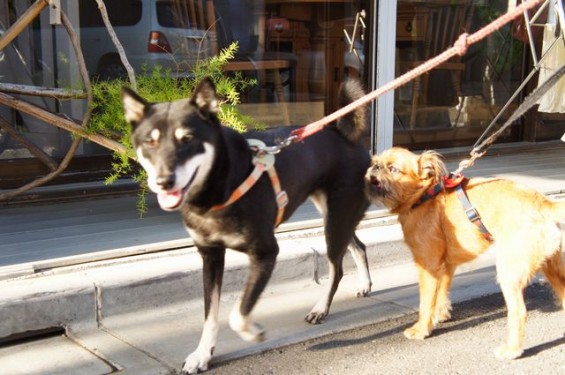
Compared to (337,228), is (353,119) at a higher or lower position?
higher

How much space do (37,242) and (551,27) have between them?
5.63 metres

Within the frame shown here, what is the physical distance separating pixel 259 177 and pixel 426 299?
4.47 feet

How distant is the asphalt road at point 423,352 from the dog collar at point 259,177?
0.83m

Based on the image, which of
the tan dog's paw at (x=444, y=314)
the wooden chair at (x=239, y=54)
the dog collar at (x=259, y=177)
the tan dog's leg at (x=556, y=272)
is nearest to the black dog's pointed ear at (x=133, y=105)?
the dog collar at (x=259, y=177)

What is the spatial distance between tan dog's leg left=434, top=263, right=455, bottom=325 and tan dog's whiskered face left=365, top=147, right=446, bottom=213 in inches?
21.3

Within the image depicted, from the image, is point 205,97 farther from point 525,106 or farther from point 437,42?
point 437,42

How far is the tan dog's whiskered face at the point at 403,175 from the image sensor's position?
13.7 ft

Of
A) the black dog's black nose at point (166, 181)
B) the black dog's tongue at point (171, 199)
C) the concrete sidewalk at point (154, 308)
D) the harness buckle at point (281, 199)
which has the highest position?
the black dog's black nose at point (166, 181)

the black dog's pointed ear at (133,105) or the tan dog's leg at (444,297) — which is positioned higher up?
the black dog's pointed ear at (133,105)

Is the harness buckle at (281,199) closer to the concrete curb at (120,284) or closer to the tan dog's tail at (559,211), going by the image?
the concrete curb at (120,284)

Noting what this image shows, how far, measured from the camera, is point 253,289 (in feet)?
12.1

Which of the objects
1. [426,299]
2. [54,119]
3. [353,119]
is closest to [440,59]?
[353,119]

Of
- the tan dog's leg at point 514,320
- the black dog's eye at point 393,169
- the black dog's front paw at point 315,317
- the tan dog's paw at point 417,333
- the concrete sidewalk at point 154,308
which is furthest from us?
the black dog's front paw at point 315,317

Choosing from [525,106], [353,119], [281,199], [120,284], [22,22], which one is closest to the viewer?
[281,199]
